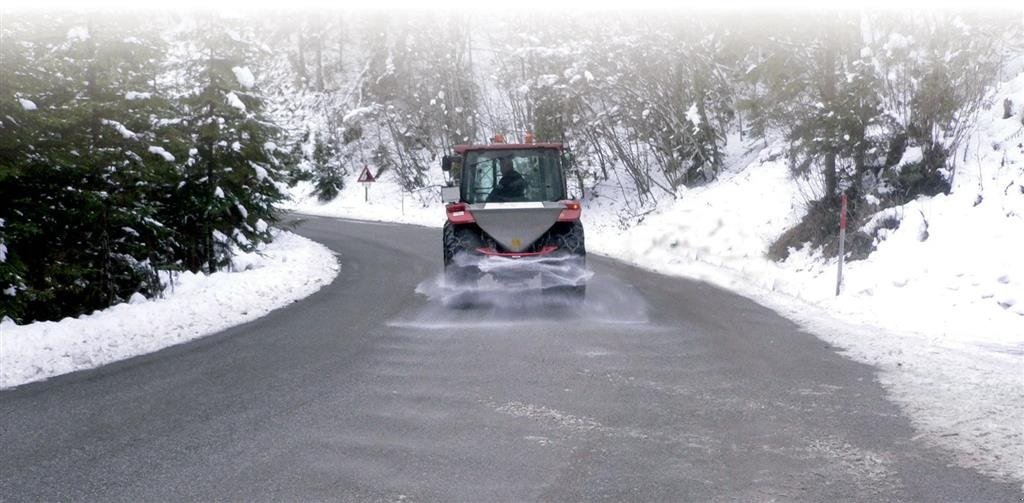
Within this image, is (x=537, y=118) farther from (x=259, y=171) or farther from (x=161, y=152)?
(x=161, y=152)

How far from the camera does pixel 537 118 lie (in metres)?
31.9

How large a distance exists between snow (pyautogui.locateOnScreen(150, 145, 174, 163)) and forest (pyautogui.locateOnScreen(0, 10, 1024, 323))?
0.11 feet

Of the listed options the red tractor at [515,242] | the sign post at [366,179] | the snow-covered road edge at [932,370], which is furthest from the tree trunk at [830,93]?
the sign post at [366,179]

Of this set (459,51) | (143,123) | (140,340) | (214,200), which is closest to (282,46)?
(459,51)

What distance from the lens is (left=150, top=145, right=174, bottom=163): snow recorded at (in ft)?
40.2

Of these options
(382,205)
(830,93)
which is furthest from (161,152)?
(382,205)

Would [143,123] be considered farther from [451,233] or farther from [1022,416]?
[1022,416]

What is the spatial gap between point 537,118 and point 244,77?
51.8 feet

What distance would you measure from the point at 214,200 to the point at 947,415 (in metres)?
14.4

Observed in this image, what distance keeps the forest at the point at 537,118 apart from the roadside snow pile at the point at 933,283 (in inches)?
29.5

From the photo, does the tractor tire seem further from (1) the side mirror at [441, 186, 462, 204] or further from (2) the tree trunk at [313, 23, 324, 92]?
(2) the tree trunk at [313, 23, 324, 92]

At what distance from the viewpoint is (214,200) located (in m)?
16.8

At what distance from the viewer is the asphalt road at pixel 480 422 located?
4395 mm

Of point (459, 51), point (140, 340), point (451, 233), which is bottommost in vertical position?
point (140, 340)
